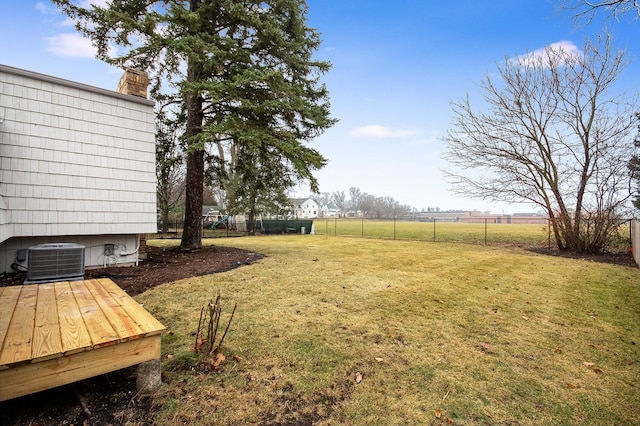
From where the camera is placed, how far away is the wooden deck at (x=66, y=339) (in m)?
1.64

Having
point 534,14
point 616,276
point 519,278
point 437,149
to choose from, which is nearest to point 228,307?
point 519,278

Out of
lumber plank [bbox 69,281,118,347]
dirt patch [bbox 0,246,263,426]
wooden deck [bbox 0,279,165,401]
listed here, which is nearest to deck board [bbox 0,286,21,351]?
wooden deck [bbox 0,279,165,401]

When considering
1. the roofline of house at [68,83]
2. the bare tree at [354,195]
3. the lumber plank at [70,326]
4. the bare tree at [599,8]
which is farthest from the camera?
the bare tree at [354,195]

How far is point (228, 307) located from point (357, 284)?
8.28 ft

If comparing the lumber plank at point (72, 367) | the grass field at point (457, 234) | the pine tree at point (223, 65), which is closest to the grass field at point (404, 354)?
the lumber plank at point (72, 367)

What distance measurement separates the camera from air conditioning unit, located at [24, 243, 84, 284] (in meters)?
4.50

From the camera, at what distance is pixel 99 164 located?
237 inches

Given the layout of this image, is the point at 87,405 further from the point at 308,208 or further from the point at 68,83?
the point at 308,208

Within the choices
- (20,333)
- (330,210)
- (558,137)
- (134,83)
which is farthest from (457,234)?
(330,210)

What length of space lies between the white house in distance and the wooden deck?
135 inches

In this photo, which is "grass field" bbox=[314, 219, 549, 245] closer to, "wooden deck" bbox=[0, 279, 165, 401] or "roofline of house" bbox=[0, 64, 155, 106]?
"roofline of house" bbox=[0, 64, 155, 106]

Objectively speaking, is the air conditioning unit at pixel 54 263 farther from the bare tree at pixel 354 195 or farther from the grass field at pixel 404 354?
the bare tree at pixel 354 195

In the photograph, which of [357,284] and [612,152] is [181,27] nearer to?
[357,284]

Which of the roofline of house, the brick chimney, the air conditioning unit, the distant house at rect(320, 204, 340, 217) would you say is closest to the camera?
the air conditioning unit
